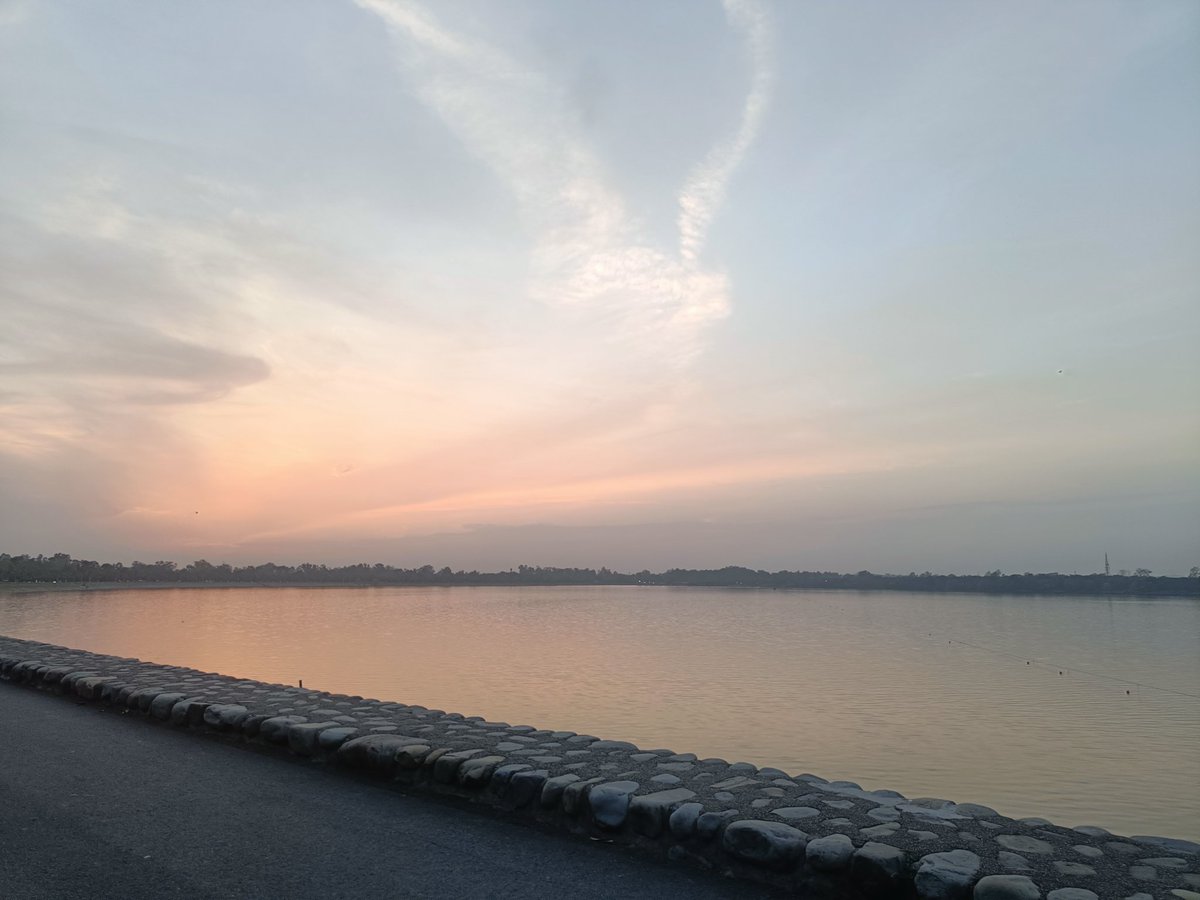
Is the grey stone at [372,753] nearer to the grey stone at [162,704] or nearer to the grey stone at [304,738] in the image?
the grey stone at [304,738]

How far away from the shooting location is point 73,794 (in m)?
6.50

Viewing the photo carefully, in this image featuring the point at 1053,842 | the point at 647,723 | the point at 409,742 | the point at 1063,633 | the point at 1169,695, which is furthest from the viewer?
the point at 1063,633

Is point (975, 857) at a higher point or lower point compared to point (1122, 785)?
higher

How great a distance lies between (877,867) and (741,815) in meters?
1.03

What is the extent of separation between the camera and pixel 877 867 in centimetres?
456

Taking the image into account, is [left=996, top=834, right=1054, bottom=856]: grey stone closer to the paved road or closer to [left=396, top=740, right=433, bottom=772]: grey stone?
the paved road

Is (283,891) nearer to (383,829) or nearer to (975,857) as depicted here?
(383,829)

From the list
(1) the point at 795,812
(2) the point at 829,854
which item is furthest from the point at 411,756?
(2) the point at 829,854

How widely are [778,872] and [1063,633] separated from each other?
199 ft

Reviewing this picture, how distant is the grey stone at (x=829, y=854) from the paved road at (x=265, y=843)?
414 millimetres

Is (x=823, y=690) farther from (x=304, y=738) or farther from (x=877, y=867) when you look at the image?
(x=877, y=867)

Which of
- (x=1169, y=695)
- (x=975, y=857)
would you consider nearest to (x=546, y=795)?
(x=975, y=857)

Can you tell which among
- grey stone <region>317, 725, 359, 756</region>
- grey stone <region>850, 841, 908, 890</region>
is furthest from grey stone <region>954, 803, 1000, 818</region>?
grey stone <region>317, 725, 359, 756</region>

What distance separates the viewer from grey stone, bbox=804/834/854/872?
15.4 feet
